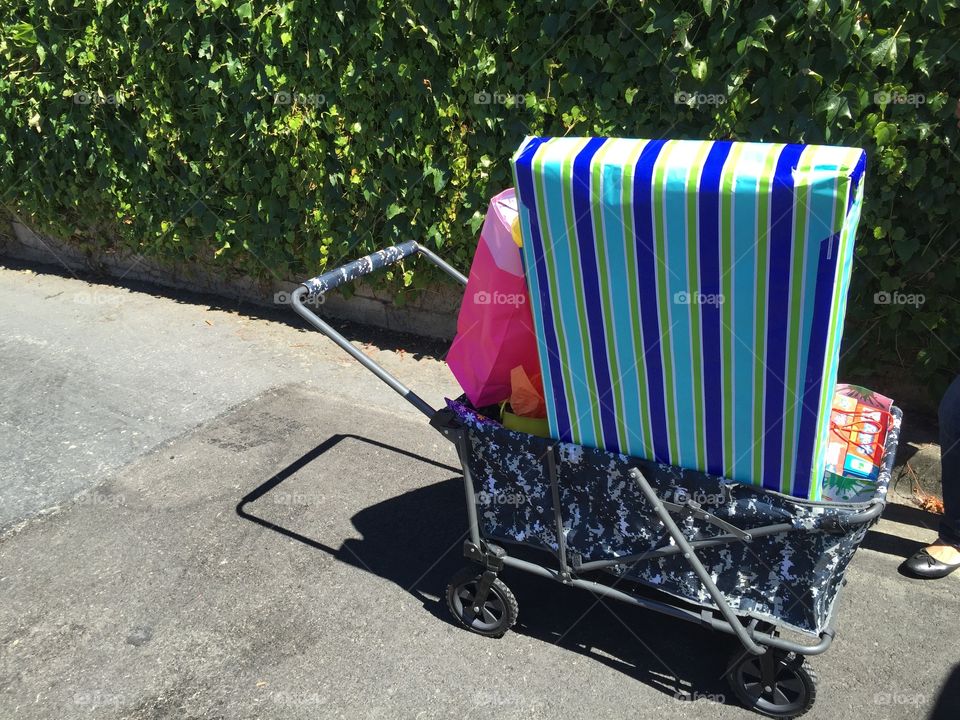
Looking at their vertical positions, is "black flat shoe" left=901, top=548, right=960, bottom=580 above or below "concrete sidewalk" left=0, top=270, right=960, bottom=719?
below

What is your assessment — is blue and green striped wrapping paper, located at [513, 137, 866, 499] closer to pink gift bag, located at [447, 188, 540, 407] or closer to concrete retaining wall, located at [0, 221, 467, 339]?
pink gift bag, located at [447, 188, 540, 407]

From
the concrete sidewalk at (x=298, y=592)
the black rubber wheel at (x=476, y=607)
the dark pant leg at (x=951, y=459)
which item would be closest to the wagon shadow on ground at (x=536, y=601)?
the concrete sidewalk at (x=298, y=592)

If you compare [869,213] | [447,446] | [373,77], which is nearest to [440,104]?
[373,77]

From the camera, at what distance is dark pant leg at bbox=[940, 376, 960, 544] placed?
3.55 metres

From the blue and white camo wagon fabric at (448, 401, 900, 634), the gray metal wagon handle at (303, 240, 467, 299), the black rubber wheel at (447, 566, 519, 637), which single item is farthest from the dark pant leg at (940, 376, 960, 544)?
the gray metal wagon handle at (303, 240, 467, 299)

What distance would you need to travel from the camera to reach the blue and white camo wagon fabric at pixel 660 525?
270 cm

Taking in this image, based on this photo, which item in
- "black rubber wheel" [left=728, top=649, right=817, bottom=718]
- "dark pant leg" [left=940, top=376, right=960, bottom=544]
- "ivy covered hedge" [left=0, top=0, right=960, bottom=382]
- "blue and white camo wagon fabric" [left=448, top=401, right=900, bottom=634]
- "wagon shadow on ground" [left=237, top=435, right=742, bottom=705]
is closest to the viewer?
"blue and white camo wagon fabric" [left=448, top=401, right=900, bottom=634]

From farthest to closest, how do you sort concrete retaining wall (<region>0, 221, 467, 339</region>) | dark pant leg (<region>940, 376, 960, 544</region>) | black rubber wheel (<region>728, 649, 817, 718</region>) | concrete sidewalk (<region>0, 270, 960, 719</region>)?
concrete retaining wall (<region>0, 221, 467, 339</region>), dark pant leg (<region>940, 376, 960, 544</region>), concrete sidewalk (<region>0, 270, 960, 719</region>), black rubber wheel (<region>728, 649, 817, 718</region>)

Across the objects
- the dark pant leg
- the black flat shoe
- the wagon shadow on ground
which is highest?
the dark pant leg

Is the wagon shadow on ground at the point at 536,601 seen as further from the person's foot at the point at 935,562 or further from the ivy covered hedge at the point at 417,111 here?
the ivy covered hedge at the point at 417,111

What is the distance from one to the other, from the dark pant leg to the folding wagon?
0.56 metres

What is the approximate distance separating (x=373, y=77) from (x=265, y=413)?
225 centimetres

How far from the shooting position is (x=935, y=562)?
3781 mm

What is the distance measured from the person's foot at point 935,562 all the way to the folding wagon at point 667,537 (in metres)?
1.02
